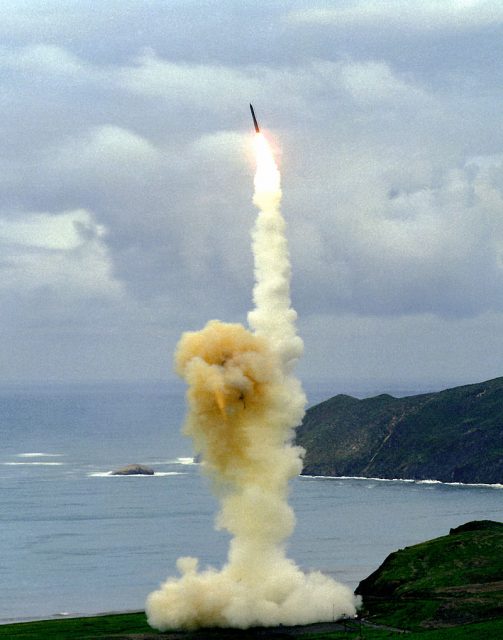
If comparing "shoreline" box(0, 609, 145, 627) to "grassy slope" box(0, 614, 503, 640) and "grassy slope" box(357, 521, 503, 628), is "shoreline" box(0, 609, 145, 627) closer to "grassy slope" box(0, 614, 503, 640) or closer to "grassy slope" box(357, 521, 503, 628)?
"grassy slope" box(0, 614, 503, 640)

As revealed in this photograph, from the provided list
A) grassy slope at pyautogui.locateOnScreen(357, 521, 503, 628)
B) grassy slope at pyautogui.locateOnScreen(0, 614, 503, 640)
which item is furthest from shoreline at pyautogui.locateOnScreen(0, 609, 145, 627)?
grassy slope at pyautogui.locateOnScreen(357, 521, 503, 628)

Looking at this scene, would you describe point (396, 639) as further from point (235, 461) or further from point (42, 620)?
point (42, 620)

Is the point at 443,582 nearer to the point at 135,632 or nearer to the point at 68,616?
the point at 135,632

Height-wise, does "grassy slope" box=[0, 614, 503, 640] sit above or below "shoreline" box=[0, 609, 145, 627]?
below

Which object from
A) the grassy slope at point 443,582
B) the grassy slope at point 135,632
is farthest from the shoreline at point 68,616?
the grassy slope at point 443,582

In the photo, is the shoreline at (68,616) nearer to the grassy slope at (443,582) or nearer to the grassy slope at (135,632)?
the grassy slope at (135,632)

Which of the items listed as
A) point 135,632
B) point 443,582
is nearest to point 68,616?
point 135,632

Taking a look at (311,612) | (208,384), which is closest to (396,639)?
(311,612)

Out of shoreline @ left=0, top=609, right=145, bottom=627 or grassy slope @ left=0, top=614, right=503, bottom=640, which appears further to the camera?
shoreline @ left=0, top=609, right=145, bottom=627
